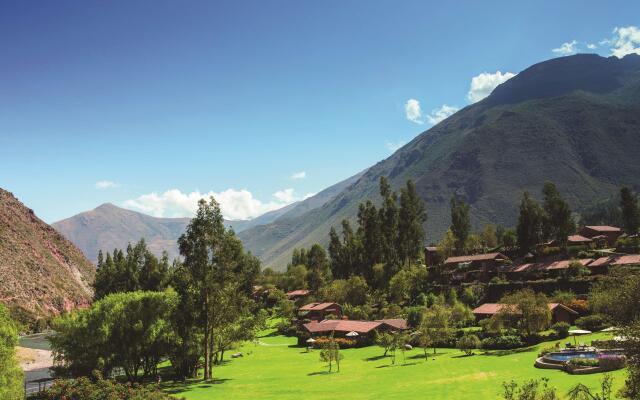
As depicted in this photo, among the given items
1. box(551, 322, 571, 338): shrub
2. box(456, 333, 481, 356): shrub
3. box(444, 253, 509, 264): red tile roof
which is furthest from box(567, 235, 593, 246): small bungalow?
box(456, 333, 481, 356): shrub

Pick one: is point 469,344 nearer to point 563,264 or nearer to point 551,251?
point 563,264

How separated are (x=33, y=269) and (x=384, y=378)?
483 feet

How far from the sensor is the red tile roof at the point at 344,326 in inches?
3083

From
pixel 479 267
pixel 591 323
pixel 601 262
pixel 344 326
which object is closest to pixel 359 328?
pixel 344 326

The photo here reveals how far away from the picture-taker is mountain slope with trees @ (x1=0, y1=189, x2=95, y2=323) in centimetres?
13738

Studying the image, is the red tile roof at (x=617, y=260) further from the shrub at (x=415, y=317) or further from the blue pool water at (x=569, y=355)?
the blue pool water at (x=569, y=355)

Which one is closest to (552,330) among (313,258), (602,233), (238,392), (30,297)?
Result: (238,392)

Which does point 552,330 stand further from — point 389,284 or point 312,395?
point 389,284

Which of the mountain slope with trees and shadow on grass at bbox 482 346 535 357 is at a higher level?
the mountain slope with trees

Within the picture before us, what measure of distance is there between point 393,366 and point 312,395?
16.2 metres

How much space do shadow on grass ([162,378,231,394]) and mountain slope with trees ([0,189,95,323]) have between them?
9986 centimetres

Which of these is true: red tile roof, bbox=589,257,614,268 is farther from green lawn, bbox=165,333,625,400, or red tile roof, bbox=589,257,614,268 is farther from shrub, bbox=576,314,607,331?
green lawn, bbox=165,333,625,400

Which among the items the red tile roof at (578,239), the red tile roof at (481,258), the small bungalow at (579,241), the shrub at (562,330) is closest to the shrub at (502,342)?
the shrub at (562,330)

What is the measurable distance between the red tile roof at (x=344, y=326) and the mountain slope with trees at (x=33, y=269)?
3581 inches
